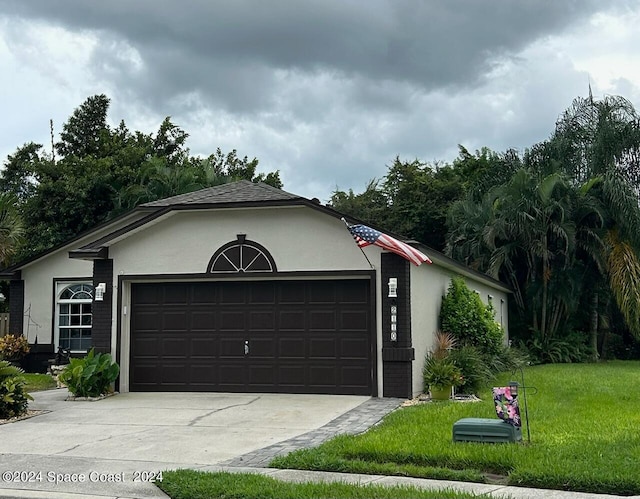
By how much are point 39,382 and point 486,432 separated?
12.8m

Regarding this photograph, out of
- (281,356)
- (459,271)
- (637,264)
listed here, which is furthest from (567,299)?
(281,356)

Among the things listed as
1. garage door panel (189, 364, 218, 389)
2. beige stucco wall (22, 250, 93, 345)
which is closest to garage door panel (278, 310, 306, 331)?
garage door panel (189, 364, 218, 389)

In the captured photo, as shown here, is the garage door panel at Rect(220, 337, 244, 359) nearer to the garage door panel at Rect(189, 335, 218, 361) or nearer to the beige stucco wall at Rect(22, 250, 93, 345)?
the garage door panel at Rect(189, 335, 218, 361)

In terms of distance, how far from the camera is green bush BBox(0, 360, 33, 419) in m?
12.6

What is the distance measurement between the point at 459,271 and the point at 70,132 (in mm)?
24640

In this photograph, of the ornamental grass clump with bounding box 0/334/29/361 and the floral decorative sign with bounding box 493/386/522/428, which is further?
the ornamental grass clump with bounding box 0/334/29/361

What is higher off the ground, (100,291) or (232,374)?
(100,291)

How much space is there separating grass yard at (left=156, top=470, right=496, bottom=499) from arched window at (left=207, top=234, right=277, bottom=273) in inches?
311

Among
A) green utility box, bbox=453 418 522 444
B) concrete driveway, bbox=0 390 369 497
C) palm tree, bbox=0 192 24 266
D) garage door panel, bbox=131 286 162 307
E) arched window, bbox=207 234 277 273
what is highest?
palm tree, bbox=0 192 24 266

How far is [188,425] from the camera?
1182 cm

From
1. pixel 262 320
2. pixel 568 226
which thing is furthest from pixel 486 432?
pixel 568 226

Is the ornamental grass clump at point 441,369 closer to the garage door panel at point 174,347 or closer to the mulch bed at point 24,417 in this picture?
the garage door panel at point 174,347

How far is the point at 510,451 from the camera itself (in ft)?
28.5

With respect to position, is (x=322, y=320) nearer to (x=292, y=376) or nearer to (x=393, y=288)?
(x=292, y=376)
